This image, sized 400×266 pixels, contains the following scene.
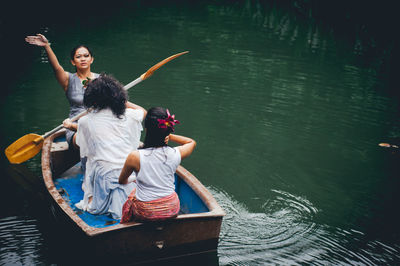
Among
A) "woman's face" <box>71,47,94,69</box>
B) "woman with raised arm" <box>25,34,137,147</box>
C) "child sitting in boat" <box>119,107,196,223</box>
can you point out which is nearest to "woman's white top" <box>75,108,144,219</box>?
"child sitting in boat" <box>119,107,196,223</box>

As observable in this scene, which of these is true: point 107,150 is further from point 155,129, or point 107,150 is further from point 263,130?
point 263,130

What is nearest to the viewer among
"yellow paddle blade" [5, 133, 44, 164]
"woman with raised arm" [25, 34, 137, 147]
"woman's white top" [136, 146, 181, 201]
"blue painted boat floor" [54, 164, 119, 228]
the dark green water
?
"woman's white top" [136, 146, 181, 201]

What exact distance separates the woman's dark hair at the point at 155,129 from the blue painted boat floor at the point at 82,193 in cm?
85

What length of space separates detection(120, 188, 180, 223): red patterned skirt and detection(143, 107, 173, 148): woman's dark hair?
0.40 meters

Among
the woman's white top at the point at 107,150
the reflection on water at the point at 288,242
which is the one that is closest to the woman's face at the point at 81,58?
the woman's white top at the point at 107,150

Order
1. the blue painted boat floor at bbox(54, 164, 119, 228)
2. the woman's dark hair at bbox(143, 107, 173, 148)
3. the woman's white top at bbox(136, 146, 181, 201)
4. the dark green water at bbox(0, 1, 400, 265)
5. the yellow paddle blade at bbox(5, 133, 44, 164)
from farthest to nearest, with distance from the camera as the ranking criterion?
the yellow paddle blade at bbox(5, 133, 44, 164)
the dark green water at bbox(0, 1, 400, 265)
the blue painted boat floor at bbox(54, 164, 119, 228)
the woman's white top at bbox(136, 146, 181, 201)
the woman's dark hair at bbox(143, 107, 173, 148)

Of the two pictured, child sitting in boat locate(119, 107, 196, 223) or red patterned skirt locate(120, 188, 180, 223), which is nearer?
child sitting in boat locate(119, 107, 196, 223)

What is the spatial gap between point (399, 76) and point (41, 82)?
7.41 meters

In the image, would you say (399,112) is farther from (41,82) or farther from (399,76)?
(41,82)

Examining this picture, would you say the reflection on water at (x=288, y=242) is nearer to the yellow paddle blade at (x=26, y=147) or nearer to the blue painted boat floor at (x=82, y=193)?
the blue painted boat floor at (x=82, y=193)

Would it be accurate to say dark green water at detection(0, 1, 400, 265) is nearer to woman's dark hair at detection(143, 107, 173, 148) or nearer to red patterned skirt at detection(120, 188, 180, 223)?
red patterned skirt at detection(120, 188, 180, 223)

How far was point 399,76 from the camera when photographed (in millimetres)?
9336

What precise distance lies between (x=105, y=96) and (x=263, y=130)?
339 cm

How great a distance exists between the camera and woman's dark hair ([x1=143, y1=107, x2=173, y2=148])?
9.04 ft
